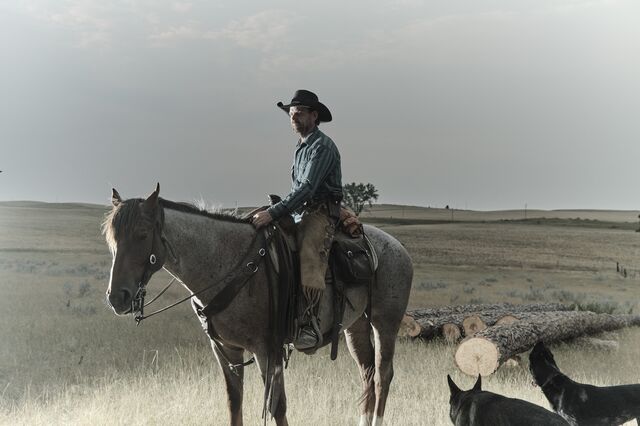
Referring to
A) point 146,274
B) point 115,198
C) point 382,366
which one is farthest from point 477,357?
point 115,198

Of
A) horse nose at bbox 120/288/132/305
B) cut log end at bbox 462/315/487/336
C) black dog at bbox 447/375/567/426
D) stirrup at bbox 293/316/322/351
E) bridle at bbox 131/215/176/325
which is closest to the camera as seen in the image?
black dog at bbox 447/375/567/426

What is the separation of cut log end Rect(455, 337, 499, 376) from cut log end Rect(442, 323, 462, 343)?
10.7 feet

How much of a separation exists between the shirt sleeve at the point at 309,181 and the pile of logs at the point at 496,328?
608 cm

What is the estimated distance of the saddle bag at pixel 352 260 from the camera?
7117 millimetres

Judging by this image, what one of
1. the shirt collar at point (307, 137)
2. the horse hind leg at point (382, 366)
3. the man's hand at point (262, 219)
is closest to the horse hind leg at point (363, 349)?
the horse hind leg at point (382, 366)

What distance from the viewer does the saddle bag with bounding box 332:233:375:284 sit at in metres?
7.12

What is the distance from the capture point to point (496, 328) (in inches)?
486

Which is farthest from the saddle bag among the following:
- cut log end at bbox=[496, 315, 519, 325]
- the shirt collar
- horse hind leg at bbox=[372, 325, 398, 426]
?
cut log end at bbox=[496, 315, 519, 325]

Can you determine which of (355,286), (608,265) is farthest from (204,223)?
(608,265)

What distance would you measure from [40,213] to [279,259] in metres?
45.2

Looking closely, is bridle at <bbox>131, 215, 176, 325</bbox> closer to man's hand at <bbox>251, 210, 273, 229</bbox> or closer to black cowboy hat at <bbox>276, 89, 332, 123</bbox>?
man's hand at <bbox>251, 210, 273, 229</bbox>

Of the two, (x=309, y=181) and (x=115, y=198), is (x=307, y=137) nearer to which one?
(x=309, y=181)

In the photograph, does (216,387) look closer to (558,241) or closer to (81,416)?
(81,416)

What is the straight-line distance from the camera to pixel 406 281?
7973 millimetres
